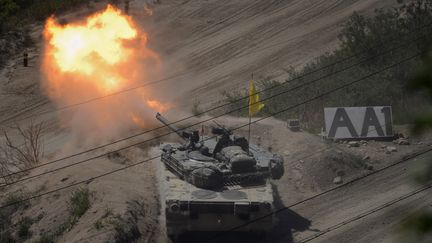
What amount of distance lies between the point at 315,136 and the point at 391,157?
3.49m

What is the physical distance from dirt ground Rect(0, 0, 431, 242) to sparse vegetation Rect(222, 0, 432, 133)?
71.8 inches

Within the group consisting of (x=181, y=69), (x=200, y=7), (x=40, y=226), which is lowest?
(x=40, y=226)

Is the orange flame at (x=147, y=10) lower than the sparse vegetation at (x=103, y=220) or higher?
higher

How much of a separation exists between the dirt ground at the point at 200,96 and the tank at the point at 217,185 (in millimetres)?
2097

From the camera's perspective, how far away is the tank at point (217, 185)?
18859 millimetres

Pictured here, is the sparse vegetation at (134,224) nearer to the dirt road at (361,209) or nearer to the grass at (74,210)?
the grass at (74,210)

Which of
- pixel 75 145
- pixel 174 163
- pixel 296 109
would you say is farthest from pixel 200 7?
pixel 174 163

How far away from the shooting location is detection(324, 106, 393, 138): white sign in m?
29.5

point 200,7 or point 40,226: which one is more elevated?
point 200,7

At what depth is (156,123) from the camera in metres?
30.9

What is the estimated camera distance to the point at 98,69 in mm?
34719

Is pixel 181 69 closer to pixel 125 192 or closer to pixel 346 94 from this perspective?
pixel 346 94

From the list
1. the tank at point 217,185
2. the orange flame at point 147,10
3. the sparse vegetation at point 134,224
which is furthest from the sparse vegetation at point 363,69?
the orange flame at point 147,10

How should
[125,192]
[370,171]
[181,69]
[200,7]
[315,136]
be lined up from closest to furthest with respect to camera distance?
[125,192], [370,171], [315,136], [181,69], [200,7]
